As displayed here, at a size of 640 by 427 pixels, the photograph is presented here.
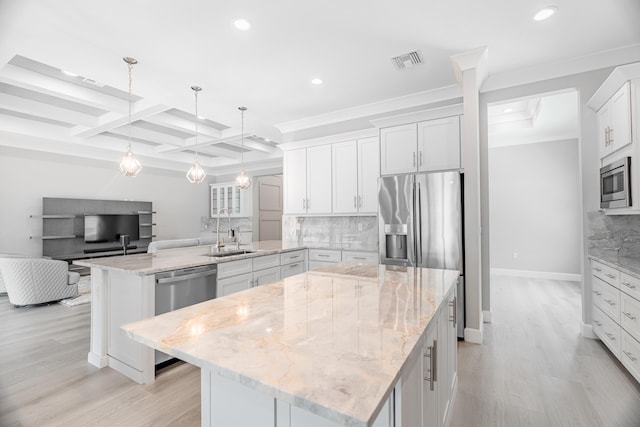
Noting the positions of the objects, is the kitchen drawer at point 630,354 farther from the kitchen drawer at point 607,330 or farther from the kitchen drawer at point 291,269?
the kitchen drawer at point 291,269

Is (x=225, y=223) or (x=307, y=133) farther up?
(x=307, y=133)

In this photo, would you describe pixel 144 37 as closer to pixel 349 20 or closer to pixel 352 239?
pixel 349 20

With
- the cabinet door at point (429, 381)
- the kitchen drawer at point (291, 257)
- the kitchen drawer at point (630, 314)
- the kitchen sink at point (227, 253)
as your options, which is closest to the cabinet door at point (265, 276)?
the kitchen drawer at point (291, 257)

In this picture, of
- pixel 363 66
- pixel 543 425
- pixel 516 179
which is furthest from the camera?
pixel 516 179

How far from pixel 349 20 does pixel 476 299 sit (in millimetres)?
2964

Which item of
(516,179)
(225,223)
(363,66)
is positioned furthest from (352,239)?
(225,223)

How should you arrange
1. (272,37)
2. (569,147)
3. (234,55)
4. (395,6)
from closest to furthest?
1. (395,6)
2. (272,37)
3. (234,55)
4. (569,147)

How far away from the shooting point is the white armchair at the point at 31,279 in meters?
4.39

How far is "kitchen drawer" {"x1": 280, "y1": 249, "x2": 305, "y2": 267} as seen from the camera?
4016mm

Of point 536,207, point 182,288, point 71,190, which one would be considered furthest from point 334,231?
point 71,190

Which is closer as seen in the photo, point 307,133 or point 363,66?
point 363,66

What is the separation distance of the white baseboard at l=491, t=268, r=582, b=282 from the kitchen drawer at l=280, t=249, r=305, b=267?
15.0 feet

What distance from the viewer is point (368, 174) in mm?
→ 4398

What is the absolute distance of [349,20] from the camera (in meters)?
2.60
